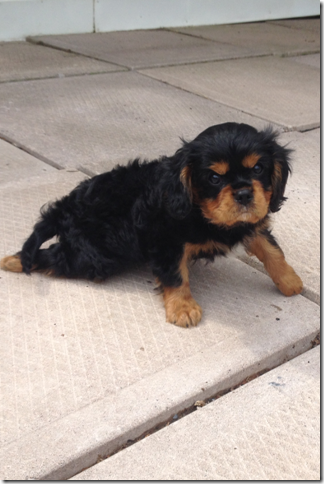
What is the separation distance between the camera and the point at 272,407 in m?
2.42

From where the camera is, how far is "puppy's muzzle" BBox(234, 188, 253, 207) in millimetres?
2570

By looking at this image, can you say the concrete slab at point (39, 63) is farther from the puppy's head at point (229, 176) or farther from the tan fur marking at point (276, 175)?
the tan fur marking at point (276, 175)

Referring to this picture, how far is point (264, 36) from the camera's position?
8.98m

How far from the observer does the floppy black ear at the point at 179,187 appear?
279cm

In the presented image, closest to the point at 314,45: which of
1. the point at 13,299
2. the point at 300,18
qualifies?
the point at 300,18

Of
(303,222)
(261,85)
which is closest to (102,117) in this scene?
(261,85)

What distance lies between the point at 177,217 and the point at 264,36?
276 inches

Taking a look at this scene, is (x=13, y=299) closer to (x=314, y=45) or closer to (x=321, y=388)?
(x=321, y=388)

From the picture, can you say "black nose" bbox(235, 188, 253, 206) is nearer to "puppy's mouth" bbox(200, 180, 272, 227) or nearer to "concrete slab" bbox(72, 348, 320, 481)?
"puppy's mouth" bbox(200, 180, 272, 227)

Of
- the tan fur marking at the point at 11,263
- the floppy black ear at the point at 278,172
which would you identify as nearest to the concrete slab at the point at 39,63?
the tan fur marking at the point at 11,263

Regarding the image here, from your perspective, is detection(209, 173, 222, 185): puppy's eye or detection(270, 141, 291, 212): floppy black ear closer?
detection(209, 173, 222, 185): puppy's eye

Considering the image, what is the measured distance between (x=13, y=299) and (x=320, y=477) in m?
1.67

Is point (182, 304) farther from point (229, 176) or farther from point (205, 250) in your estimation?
point (229, 176)

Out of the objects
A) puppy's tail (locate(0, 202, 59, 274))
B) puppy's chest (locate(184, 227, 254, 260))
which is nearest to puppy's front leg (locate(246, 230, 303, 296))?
puppy's chest (locate(184, 227, 254, 260))
